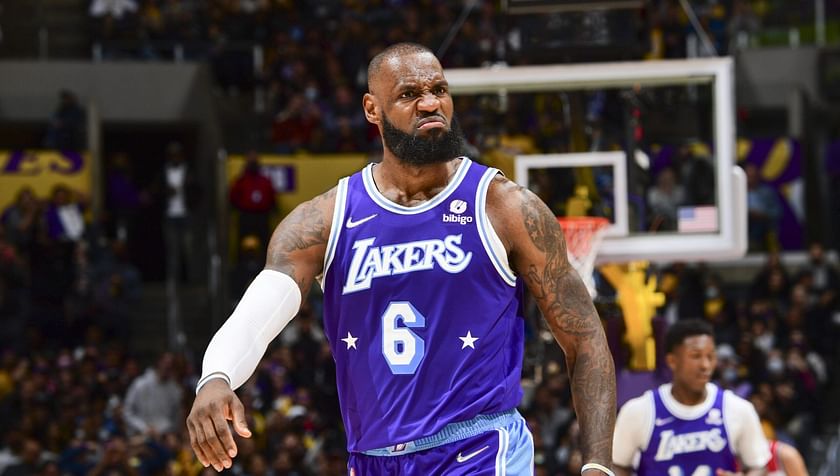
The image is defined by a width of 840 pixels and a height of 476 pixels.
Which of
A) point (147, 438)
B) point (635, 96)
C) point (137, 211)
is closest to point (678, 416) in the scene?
point (635, 96)

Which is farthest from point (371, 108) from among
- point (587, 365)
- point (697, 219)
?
point (697, 219)

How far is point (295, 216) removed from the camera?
16.4 feet

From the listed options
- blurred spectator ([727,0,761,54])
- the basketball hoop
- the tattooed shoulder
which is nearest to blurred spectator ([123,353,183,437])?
the basketball hoop

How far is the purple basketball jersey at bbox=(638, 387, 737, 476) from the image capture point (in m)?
8.02

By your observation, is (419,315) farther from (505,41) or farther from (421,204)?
(505,41)

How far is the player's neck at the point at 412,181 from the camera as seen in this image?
4961 millimetres

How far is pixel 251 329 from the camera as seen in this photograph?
15.4ft

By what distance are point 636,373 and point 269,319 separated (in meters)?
5.94

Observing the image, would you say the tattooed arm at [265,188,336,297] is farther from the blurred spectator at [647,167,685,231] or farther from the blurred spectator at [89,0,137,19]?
the blurred spectator at [89,0,137,19]

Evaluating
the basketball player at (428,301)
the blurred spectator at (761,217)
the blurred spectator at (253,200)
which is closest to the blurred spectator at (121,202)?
the blurred spectator at (253,200)

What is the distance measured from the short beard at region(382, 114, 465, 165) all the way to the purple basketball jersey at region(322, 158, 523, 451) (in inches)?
5.3

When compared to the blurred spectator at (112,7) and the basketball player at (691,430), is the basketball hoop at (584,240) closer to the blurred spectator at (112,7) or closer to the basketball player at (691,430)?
the basketball player at (691,430)

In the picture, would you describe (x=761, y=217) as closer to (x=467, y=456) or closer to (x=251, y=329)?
(x=467, y=456)

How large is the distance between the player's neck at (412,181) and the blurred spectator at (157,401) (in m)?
10.8
